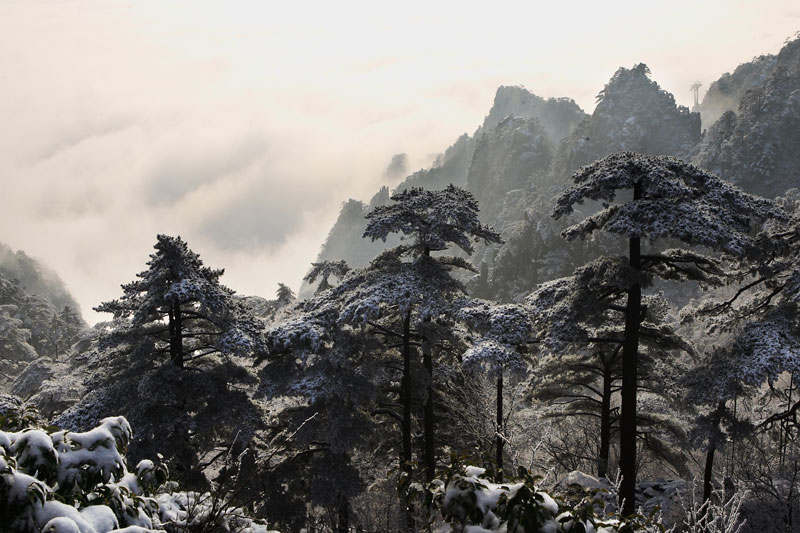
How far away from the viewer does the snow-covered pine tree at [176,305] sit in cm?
1243

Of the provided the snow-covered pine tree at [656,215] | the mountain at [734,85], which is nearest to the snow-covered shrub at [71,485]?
the snow-covered pine tree at [656,215]

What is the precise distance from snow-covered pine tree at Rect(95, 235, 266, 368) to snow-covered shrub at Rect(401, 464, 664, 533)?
368 inches

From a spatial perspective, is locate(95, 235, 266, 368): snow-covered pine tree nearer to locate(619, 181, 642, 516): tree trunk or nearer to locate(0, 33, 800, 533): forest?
locate(0, 33, 800, 533): forest

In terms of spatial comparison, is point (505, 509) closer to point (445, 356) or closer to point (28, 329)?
point (445, 356)

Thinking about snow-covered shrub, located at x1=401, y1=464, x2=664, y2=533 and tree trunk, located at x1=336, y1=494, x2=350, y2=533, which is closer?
snow-covered shrub, located at x1=401, y1=464, x2=664, y2=533

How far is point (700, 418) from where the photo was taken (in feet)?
47.8

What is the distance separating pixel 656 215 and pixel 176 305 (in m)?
11.5

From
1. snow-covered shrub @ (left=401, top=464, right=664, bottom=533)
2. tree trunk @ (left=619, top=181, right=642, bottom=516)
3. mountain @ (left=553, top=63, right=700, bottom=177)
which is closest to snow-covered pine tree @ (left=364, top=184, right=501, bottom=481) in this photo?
tree trunk @ (left=619, top=181, right=642, bottom=516)

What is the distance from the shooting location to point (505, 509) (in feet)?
11.8

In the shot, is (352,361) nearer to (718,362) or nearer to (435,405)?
(435,405)

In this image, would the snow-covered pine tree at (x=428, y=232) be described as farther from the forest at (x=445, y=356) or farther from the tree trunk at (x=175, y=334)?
the tree trunk at (x=175, y=334)

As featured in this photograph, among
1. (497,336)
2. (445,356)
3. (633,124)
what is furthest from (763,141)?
(497,336)

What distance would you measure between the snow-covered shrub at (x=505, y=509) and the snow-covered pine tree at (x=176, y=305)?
30.7 ft

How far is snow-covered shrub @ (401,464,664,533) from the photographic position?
11.5 feet
